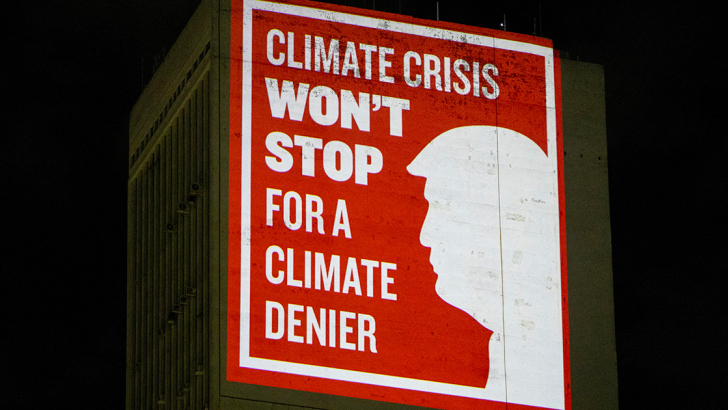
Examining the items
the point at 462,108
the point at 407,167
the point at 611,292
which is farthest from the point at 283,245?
the point at 611,292

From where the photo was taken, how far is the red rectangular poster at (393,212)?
4681 cm

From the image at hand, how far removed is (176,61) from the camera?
5047 cm

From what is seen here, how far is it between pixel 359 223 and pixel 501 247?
554 centimetres

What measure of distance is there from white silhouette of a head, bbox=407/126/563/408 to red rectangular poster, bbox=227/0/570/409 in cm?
6

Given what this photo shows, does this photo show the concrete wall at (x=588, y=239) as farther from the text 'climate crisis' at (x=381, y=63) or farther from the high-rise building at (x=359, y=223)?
the text 'climate crisis' at (x=381, y=63)

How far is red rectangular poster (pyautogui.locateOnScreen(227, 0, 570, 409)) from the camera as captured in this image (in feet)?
154

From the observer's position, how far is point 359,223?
48281 millimetres

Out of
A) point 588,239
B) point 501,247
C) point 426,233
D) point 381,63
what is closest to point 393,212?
point 426,233

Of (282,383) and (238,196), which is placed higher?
(238,196)

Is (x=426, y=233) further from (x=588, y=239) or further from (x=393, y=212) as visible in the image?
(x=588, y=239)

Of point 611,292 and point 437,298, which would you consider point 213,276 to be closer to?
point 437,298

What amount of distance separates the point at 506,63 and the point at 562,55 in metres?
2.89

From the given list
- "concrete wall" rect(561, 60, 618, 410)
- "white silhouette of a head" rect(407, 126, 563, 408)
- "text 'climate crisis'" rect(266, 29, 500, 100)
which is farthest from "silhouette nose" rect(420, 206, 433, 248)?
"concrete wall" rect(561, 60, 618, 410)

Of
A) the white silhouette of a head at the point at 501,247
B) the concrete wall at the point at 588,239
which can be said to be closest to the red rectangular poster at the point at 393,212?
the white silhouette of a head at the point at 501,247
